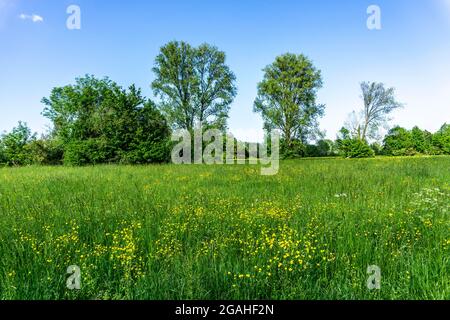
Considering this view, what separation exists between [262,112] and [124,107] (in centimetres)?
2274

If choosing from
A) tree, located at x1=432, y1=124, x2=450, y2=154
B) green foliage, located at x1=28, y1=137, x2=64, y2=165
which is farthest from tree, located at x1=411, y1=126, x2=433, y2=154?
green foliage, located at x1=28, y1=137, x2=64, y2=165

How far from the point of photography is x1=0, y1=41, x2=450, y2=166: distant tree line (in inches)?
930

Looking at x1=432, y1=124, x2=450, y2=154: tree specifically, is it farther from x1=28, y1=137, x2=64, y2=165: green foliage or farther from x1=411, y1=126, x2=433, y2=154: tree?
x1=28, y1=137, x2=64, y2=165: green foliage

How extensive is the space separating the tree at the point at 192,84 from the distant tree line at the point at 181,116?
0.14m

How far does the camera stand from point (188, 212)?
16.2ft

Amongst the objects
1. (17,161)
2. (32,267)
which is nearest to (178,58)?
(17,161)

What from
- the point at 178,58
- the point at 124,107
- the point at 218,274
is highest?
the point at 178,58

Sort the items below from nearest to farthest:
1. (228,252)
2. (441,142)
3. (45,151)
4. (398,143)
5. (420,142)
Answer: (228,252) → (45,151) → (441,142) → (420,142) → (398,143)

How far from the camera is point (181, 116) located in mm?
33594

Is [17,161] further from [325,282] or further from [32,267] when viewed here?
[325,282]

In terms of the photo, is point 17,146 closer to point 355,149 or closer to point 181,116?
point 181,116

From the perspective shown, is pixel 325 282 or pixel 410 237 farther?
pixel 410 237

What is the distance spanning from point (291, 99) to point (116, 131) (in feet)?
87.0

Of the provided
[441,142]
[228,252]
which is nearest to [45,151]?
[228,252]
